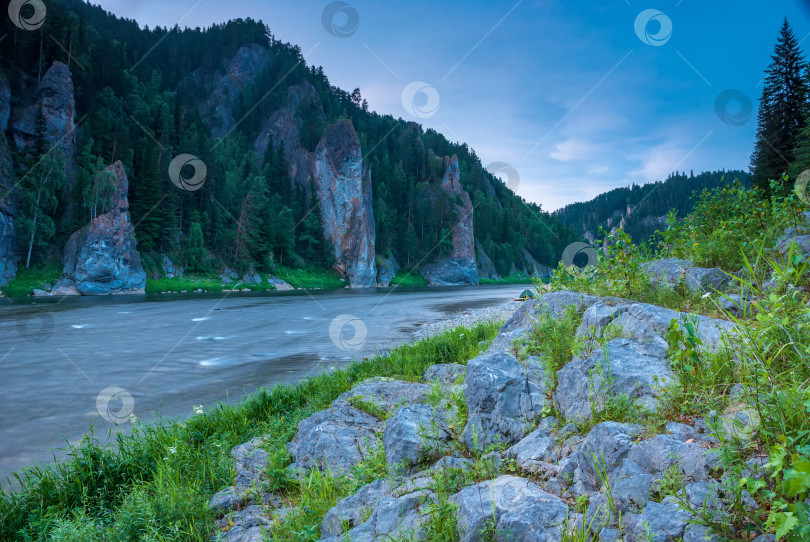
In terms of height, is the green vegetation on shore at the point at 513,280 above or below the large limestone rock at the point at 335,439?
above

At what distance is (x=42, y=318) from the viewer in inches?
1022

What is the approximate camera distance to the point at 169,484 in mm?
5004

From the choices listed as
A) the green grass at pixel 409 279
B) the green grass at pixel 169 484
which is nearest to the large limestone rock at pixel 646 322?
the green grass at pixel 169 484

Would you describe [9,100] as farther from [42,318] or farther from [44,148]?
[42,318]

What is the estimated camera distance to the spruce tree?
108 feet

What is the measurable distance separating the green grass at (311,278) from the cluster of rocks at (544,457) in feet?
253

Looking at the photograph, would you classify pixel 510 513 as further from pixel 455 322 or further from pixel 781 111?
pixel 781 111

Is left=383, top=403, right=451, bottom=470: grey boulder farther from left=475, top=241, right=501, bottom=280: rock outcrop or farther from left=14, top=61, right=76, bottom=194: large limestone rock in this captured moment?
left=475, top=241, right=501, bottom=280: rock outcrop

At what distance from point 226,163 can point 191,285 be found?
4464 cm

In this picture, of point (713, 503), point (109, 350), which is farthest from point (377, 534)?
point (109, 350)

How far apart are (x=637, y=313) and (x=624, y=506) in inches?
102

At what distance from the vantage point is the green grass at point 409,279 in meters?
103

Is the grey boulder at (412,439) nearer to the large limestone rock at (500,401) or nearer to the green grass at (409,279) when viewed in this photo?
the large limestone rock at (500,401)

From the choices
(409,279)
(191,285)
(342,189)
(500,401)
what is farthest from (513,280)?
(500,401)
